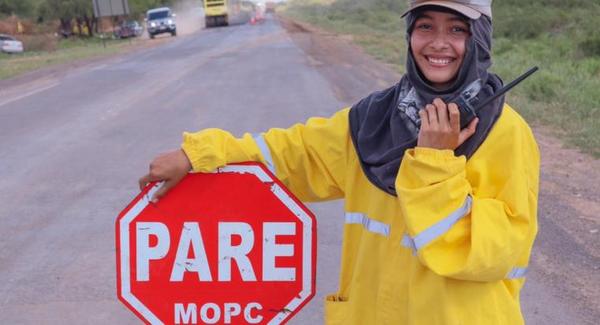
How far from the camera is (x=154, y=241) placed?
2.25 metres

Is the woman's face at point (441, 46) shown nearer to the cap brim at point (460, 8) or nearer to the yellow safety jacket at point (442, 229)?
the cap brim at point (460, 8)

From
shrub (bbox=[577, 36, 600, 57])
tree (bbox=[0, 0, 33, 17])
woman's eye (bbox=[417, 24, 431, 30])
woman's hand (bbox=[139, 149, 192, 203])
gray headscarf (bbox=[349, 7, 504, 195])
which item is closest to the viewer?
gray headscarf (bbox=[349, 7, 504, 195])

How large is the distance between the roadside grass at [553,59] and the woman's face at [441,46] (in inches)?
253

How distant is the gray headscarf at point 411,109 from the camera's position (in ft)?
6.06

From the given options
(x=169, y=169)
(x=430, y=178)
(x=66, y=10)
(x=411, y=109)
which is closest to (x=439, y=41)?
(x=411, y=109)

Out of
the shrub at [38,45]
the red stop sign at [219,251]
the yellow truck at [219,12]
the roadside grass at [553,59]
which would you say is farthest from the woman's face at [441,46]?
the yellow truck at [219,12]

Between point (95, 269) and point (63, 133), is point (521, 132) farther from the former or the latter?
point (63, 133)

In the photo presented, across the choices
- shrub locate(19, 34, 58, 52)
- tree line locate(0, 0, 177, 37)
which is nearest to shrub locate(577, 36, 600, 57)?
shrub locate(19, 34, 58, 52)

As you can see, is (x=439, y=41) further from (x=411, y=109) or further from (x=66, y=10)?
(x=66, y=10)

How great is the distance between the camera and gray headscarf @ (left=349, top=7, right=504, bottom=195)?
6.06 feet

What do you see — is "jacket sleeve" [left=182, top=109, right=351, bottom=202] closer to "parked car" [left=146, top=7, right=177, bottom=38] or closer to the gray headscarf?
the gray headscarf

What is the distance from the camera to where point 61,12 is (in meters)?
52.9

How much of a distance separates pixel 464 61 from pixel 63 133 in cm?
881

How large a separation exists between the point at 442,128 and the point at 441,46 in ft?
0.81
